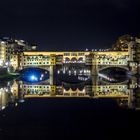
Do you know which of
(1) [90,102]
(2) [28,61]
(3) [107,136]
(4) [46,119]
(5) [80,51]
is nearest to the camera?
(3) [107,136]

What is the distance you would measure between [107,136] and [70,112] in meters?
5.18

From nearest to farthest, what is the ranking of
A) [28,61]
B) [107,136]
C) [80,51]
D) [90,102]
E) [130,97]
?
[107,136] < [90,102] < [130,97] < [28,61] < [80,51]

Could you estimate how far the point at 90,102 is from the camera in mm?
24125

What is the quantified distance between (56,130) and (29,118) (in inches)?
99.2

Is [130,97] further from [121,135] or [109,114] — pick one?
[121,135]

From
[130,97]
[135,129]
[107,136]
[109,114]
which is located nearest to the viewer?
[107,136]

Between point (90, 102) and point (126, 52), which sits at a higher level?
point (126, 52)

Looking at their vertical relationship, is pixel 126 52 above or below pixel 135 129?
above

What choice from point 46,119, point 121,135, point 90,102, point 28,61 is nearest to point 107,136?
point 121,135

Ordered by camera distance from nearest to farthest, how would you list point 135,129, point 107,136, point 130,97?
point 107,136
point 135,129
point 130,97

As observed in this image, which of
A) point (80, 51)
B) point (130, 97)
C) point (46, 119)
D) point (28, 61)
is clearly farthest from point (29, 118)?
point (80, 51)

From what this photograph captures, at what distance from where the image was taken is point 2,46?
56094mm

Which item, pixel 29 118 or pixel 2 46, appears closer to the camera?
pixel 29 118

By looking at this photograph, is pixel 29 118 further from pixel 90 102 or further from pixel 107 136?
pixel 90 102
